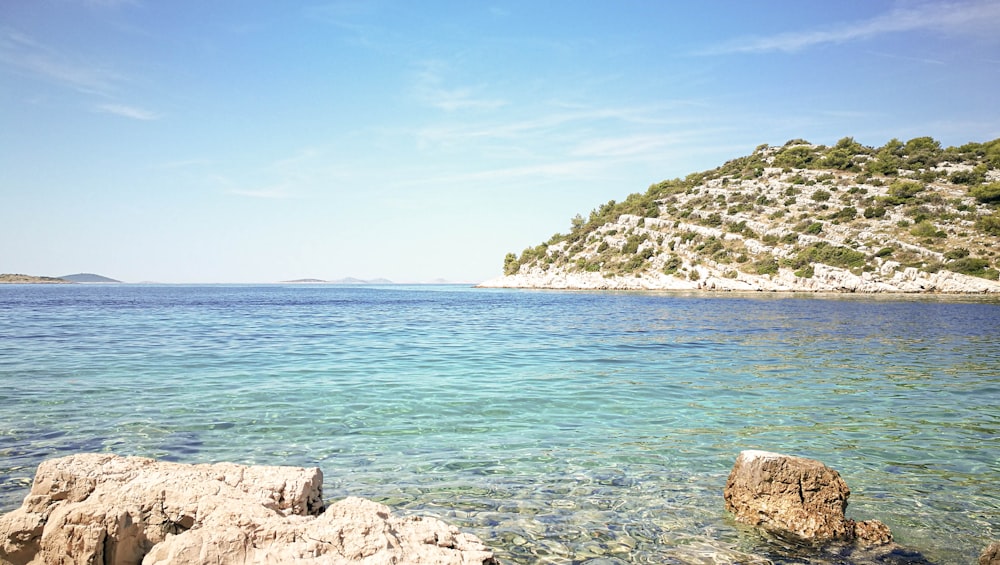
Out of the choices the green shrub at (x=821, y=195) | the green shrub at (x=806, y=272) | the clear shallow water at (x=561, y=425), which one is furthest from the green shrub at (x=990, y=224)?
the clear shallow water at (x=561, y=425)

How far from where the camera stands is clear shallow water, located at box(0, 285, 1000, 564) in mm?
6777

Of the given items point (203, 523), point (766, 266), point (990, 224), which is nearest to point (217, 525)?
point (203, 523)

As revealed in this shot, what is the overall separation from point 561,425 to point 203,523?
758 cm

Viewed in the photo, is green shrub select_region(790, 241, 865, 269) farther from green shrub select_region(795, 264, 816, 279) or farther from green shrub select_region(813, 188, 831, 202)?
green shrub select_region(813, 188, 831, 202)

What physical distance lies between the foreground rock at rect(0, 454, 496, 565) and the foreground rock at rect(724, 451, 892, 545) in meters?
3.90

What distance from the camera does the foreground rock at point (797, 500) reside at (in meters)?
6.25

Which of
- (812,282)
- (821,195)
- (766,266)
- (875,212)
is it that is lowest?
(812,282)

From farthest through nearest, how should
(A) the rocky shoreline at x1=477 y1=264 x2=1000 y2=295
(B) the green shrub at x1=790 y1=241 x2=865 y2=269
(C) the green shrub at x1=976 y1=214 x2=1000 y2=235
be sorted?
(B) the green shrub at x1=790 y1=241 x2=865 y2=269 < (C) the green shrub at x1=976 y1=214 x2=1000 y2=235 < (A) the rocky shoreline at x1=477 y1=264 x2=1000 y2=295

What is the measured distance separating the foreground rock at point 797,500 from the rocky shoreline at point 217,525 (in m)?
0.03

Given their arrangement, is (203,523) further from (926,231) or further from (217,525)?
(926,231)

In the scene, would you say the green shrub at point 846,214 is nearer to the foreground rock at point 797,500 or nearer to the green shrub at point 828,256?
the green shrub at point 828,256

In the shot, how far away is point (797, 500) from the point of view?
21.2 ft

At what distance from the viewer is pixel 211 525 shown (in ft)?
14.1

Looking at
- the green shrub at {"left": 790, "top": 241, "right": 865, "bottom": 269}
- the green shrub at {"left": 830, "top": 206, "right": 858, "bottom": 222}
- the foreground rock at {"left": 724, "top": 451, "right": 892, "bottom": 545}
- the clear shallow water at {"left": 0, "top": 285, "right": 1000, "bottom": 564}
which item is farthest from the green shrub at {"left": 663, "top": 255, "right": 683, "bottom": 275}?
the foreground rock at {"left": 724, "top": 451, "right": 892, "bottom": 545}
